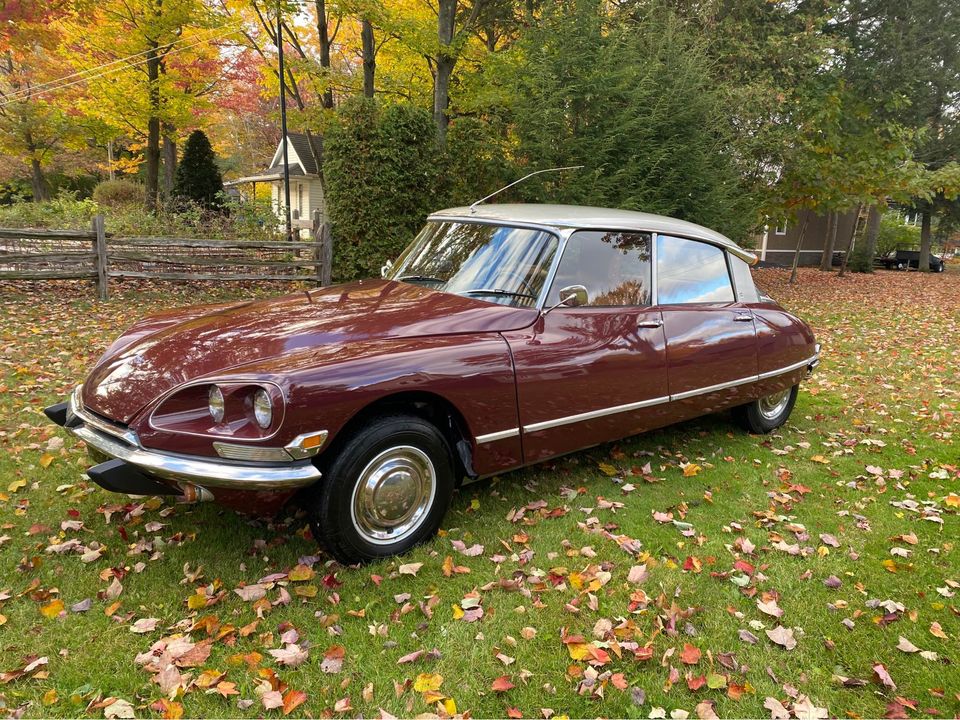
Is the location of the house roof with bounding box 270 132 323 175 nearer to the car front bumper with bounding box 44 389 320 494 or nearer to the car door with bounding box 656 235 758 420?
the car door with bounding box 656 235 758 420

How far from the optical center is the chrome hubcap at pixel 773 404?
5.37m

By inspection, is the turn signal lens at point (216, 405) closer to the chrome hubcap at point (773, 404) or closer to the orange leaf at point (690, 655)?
the orange leaf at point (690, 655)

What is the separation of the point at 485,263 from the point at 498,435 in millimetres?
1203

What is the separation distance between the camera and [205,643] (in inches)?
102

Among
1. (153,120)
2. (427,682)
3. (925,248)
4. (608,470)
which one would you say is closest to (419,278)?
(608,470)

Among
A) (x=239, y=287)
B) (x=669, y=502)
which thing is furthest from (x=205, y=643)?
(x=239, y=287)

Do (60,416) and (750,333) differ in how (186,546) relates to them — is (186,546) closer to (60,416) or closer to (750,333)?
(60,416)

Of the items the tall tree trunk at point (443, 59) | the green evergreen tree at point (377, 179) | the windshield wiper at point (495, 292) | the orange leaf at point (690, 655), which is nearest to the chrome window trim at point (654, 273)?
the windshield wiper at point (495, 292)

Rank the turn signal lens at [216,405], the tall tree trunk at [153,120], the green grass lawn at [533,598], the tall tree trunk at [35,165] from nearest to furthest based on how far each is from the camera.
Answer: the green grass lawn at [533,598]
the turn signal lens at [216,405]
the tall tree trunk at [153,120]
the tall tree trunk at [35,165]

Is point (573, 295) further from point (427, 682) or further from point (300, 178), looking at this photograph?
point (300, 178)

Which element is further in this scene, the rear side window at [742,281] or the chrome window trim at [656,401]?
the rear side window at [742,281]

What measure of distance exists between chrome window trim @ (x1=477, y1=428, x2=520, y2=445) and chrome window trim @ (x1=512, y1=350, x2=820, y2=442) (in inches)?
1.0

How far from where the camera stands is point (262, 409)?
106 inches

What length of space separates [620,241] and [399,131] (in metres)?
7.32
